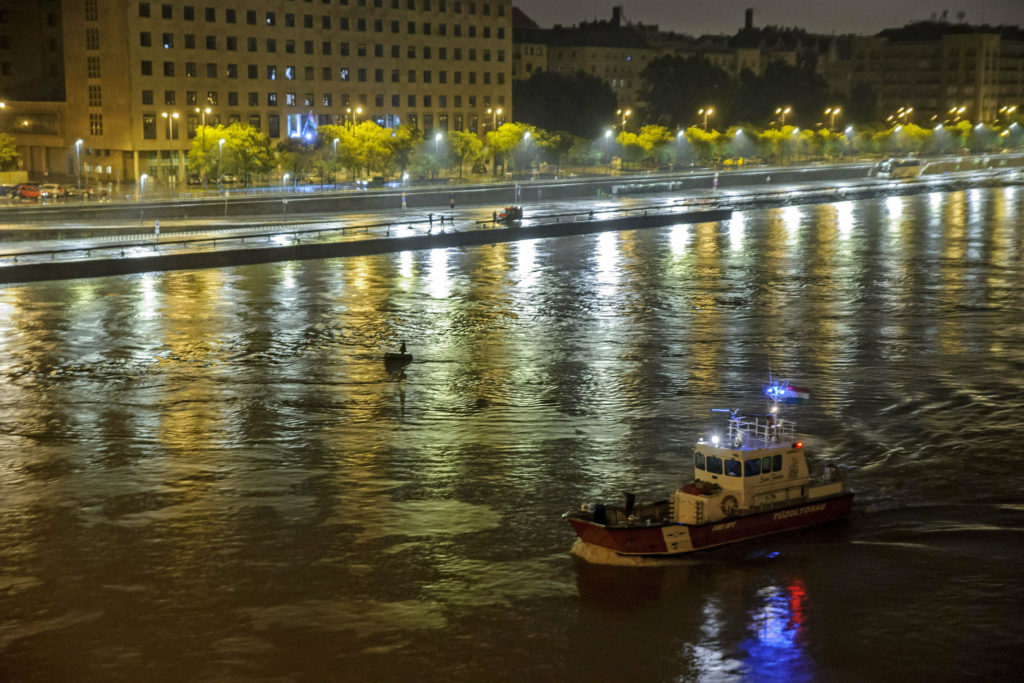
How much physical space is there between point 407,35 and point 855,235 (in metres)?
61.0

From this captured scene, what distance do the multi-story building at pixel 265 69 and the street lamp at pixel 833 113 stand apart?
44.8m

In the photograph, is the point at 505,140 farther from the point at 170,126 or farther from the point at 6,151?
the point at 6,151

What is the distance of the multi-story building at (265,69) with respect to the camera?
299ft

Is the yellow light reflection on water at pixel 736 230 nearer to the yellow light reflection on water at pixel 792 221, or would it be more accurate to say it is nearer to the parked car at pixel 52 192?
the yellow light reflection on water at pixel 792 221

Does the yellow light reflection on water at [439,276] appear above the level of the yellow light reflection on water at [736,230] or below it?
below

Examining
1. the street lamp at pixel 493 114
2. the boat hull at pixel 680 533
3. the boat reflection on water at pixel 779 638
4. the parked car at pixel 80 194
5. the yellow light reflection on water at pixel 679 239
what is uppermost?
the street lamp at pixel 493 114

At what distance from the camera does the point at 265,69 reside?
101312 mm

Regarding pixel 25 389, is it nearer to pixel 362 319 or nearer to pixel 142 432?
pixel 142 432

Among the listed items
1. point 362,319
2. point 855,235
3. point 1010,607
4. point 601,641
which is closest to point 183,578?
point 601,641

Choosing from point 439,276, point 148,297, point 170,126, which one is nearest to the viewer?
point 148,297

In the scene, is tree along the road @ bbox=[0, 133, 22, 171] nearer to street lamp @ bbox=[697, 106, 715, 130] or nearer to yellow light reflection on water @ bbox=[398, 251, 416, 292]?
yellow light reflection on water @ bbox=[398, 251, 416, 292]

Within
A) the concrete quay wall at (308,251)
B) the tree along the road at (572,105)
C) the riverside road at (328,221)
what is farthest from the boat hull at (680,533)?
the tree along the road at (572,105)

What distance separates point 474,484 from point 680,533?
448 centimetres

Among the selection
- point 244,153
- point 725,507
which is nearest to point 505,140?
point 244,153
